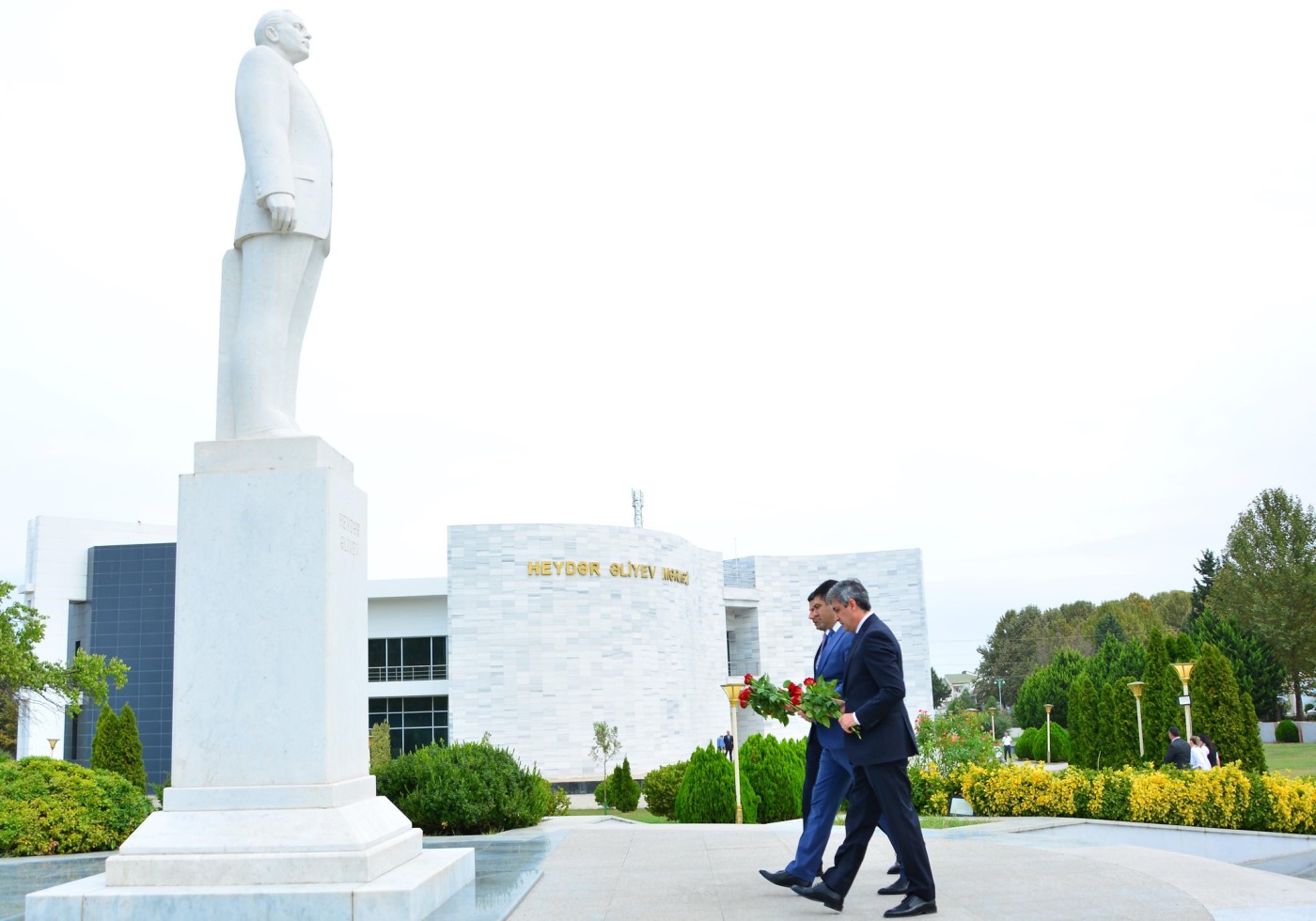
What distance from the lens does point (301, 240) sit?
23.1 feet

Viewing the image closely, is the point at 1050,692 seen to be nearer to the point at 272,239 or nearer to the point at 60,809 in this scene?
the point at 60,809

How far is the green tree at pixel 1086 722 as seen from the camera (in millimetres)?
34406

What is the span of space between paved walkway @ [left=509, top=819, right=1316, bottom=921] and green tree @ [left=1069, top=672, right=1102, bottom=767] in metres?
27.4

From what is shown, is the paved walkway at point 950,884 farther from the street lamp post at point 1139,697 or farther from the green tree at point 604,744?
the green tree at point 604,744

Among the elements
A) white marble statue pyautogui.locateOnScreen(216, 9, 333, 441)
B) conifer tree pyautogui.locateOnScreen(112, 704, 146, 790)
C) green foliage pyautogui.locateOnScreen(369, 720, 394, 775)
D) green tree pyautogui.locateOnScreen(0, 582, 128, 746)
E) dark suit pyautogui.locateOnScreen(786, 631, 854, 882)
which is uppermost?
white marble statue pyautogui.locateOnScreen(216, 9, 333, 441)

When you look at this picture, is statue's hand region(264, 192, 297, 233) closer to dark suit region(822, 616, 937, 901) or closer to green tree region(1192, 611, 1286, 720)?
dark suit region(822, 616, 937, 901)

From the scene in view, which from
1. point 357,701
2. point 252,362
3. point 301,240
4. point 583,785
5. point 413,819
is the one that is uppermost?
point 301,240

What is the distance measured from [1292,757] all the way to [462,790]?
36876mm

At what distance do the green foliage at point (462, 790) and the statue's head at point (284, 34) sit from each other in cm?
721

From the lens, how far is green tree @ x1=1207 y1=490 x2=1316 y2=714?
5097 cm

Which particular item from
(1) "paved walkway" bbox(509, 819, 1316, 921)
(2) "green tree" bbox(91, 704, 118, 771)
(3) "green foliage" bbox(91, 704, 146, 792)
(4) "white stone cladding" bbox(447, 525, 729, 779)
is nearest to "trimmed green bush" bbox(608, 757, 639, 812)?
(4) "white stone cladding" bbox(447, 525, 729, 779)

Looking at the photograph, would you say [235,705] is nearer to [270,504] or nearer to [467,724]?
[270,504]

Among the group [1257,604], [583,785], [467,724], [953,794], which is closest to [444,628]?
[467,724]

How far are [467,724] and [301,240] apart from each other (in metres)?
32.9
